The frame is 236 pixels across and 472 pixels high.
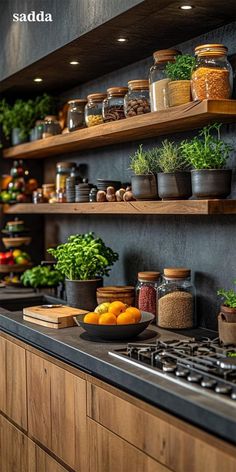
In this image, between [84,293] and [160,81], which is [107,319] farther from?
[160,81]

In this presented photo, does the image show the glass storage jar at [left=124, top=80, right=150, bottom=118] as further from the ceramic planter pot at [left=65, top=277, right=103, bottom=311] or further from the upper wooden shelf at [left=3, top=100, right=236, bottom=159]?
the ceramic planter pot at [left=65, top=277, right=103, bottom=311]

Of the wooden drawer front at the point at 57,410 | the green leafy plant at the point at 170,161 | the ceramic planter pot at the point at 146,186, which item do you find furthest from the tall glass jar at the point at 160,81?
the wooden drawer front at the point at 57,410

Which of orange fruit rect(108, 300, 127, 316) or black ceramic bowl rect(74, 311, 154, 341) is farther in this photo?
orange fruit rect(108, 300, 127, 316)

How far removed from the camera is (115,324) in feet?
8.75

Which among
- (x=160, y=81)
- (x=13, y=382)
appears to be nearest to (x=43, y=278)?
(x=13, y=382)

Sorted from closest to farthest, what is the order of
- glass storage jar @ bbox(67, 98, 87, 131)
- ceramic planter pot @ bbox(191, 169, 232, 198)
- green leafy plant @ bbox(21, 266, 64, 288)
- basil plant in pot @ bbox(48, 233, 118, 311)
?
1. ceramic planter pot @ bbox(191, 169, 232, 198)
2. basil plant in pot @ bbox(48, 233, 118, 311)
3. glass storage jar @ bbox(67, 98, 87, 131)
4. green leafy plant @ bbox(21, 266, 64, 288)

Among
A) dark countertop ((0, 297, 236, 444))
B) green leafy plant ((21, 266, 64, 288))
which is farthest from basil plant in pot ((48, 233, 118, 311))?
green leafy plant ((21, 266, 64, 288))

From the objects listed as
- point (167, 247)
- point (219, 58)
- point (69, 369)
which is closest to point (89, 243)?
point (167, 247)

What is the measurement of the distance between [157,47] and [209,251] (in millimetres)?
958

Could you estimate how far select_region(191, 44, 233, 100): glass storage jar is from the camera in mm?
2555

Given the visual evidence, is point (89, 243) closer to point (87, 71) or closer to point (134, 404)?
point (87, 71)

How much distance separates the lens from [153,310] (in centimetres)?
308

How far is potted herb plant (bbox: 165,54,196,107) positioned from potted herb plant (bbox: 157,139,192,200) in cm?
23

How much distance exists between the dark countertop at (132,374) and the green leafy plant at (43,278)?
0.64 meters
